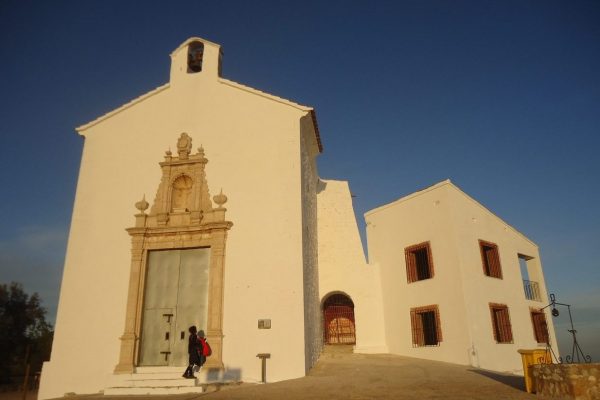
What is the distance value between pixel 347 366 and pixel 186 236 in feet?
17.1

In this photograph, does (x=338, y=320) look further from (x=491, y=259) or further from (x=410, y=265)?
(x=491, y=259)

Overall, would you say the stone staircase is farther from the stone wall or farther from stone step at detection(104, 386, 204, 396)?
the stone wall

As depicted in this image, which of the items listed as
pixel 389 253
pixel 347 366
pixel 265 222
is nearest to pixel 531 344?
pixel 389 253

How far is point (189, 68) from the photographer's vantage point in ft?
44.0

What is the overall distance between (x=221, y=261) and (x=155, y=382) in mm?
2918

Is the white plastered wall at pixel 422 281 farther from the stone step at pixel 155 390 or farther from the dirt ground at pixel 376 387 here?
the stone step at pixel 155 390

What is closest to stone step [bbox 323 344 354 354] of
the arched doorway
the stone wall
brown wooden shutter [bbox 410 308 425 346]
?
the arched doorway

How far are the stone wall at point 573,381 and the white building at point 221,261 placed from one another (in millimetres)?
4714

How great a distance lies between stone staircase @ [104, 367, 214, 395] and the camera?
8.62m

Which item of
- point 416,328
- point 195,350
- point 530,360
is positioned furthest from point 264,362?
point 416,328

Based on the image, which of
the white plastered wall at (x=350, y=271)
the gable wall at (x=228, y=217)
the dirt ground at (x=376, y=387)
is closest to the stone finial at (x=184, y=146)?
the gable wall at (x=228, y=217)

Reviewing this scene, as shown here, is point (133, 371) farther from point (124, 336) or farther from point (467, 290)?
point (467, 290)

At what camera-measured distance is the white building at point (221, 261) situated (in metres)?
10.1

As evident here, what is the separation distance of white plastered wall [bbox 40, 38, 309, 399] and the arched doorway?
6925 mm
